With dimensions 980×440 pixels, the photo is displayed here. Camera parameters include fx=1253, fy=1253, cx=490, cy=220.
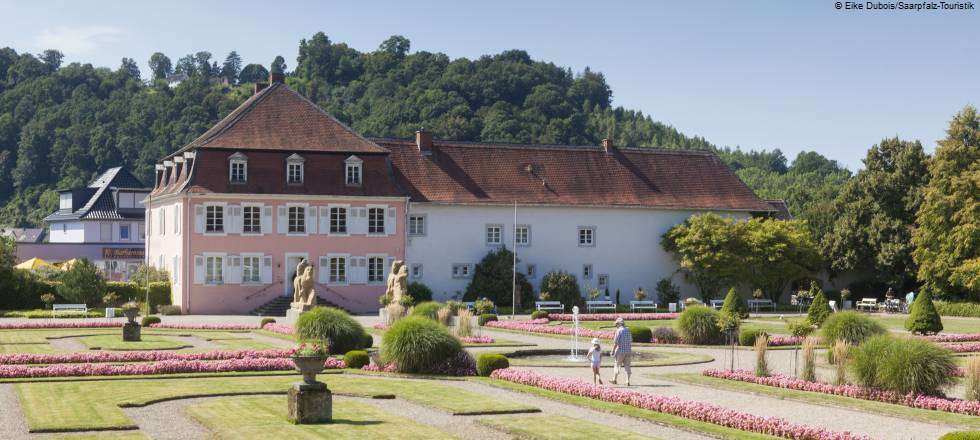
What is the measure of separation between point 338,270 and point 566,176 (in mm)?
13014

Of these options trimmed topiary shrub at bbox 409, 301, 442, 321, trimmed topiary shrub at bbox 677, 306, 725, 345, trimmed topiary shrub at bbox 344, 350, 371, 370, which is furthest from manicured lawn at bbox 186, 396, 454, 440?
trimmed topiary shrub at bbox 677, 306, 725, 345

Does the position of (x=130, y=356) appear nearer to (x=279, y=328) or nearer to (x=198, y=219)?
(x=279, y=328)

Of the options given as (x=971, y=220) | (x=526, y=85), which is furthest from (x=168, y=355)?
(x=526, y=85)

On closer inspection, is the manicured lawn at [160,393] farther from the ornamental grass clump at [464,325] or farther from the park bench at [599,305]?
the park bench at [599,305]

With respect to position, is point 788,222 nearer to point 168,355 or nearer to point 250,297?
point 250,297

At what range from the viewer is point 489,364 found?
1086 inches

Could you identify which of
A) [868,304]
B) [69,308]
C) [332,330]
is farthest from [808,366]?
[868,304]

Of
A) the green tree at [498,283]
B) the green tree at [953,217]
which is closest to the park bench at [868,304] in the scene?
the green tree at [953,217]

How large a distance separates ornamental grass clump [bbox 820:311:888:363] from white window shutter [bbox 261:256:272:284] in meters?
28.6

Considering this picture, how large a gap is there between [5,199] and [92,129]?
12190mm

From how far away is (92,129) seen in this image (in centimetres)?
13075

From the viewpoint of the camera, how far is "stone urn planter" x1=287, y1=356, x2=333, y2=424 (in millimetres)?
20031

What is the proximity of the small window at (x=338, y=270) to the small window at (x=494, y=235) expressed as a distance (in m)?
7.28

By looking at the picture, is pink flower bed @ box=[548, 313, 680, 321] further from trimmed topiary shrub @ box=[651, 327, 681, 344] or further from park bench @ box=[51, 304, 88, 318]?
park bench @ box=[51, 304, 88, 318]
